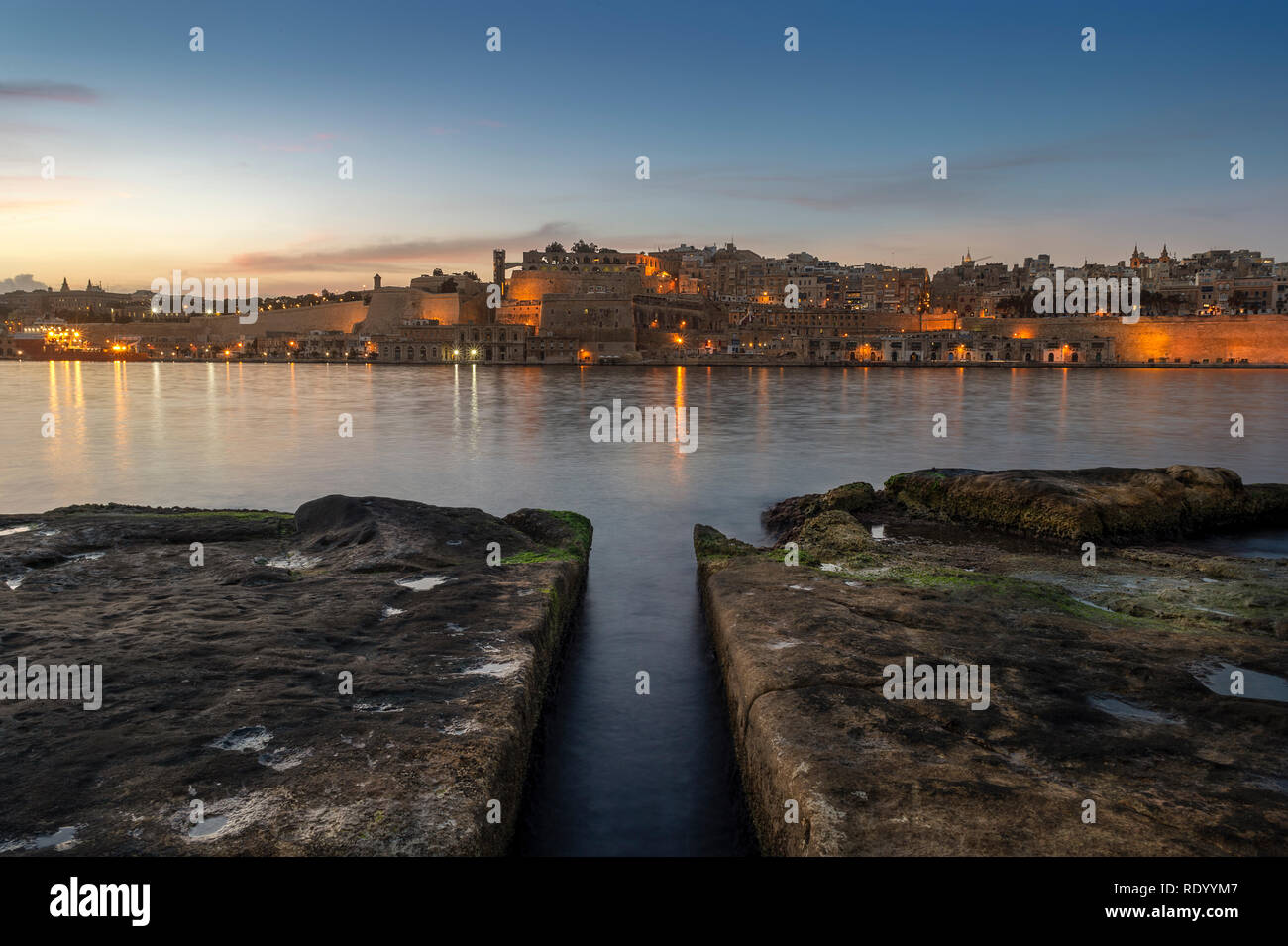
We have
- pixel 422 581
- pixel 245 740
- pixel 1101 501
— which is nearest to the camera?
pixel 245 740

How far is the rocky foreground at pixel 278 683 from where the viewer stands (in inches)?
124

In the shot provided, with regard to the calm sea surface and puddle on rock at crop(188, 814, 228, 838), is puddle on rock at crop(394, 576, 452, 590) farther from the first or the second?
puddle on rock at crop(188, 814, 228, 838)

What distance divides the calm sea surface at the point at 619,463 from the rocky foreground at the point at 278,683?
59 centimetres

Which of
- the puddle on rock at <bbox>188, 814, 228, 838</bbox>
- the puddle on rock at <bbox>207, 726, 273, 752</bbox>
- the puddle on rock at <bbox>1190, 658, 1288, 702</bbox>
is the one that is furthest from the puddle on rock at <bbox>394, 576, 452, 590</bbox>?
the puddle on rock at <bbox>1190, 658, 1288, 702</bbox>

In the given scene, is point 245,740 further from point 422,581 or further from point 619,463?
point 619,463

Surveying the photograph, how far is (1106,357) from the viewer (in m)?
94.6

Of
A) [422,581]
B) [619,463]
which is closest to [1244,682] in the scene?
[422,581]

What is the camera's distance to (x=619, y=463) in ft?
64.0

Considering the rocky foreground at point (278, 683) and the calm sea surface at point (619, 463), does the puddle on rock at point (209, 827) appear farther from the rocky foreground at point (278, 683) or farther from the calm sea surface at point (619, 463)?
the calm sea surface at point (619, 463)

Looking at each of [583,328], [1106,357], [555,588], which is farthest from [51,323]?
[555,588]

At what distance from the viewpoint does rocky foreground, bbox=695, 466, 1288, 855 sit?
10.4ft

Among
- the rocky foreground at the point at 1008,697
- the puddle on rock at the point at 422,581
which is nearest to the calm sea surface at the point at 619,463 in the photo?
the rocky foreground at the point at 1008,697

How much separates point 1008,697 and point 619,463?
15.4 m
